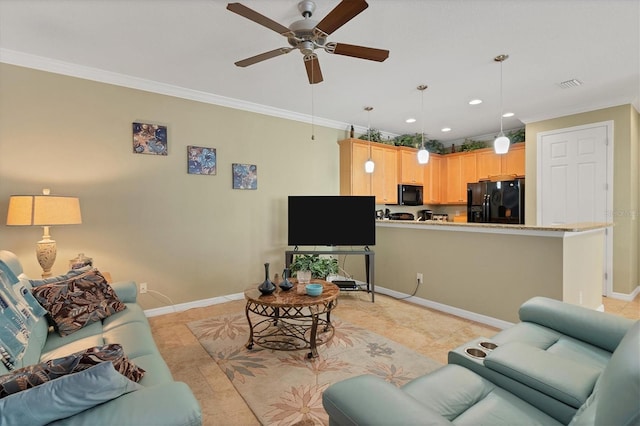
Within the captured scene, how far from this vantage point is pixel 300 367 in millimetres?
2463

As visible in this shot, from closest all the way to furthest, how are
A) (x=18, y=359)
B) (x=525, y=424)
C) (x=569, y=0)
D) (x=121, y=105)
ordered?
(x=525, y=424)
(x=18, y=359)
(x=569, y=0)
(x=121, y=105)

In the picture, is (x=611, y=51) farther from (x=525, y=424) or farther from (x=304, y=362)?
(x=304, y=362)

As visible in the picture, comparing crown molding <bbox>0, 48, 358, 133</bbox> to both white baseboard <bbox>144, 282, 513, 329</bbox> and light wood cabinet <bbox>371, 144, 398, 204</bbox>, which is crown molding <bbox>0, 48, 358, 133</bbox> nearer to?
light wood cabinet <bbox>371, 144, 398, 204</bbox>

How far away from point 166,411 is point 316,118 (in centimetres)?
456

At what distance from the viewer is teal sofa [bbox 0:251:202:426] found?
0.95m

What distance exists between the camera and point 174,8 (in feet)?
7.44

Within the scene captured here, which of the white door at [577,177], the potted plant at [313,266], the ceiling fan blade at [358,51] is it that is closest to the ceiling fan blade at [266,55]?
the ceiling fan blade at [358,51]

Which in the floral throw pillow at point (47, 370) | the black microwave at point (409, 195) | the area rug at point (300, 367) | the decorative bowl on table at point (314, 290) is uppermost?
the black microwave at point (409, 195)

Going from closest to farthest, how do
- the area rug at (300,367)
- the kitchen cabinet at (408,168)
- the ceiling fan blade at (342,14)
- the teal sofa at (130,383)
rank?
the teal sofa at (130,383), the ceiling fan blade at (342,14), the area rug at (300,367), the kitchen cabinet at (408,168)

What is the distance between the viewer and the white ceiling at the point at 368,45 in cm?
230

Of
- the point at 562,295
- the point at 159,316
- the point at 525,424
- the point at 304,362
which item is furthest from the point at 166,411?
the point at 562,295

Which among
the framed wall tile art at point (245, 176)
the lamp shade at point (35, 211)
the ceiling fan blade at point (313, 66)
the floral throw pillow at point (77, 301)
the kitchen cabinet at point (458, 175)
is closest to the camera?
the floral throw pillow at point (77, 301)

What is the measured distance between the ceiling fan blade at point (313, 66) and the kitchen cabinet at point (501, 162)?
14.2 ft

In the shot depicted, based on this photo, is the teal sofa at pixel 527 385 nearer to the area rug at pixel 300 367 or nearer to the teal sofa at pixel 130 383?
the teal sofa at pixel 130 383
